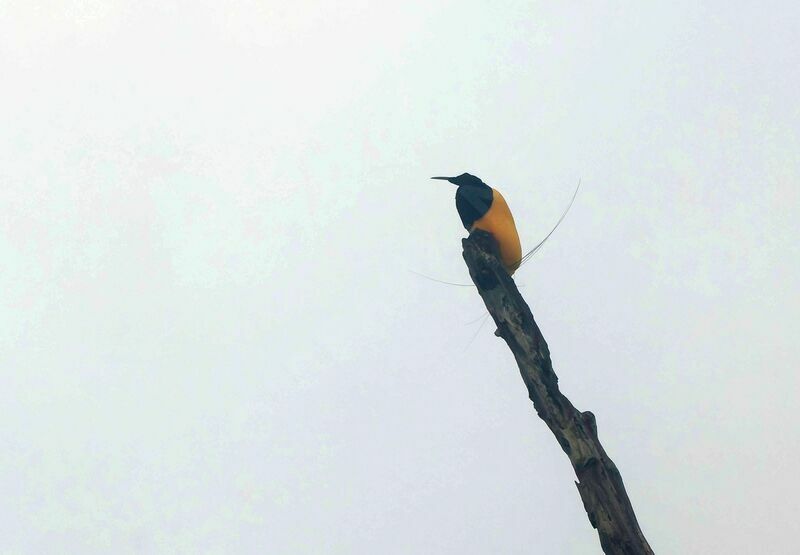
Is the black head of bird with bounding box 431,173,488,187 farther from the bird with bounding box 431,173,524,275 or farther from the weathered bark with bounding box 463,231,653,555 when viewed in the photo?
the weathered bark with bounding box 463,231,653,555

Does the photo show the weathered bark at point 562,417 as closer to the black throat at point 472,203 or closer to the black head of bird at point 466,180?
the black throat at point 472,203

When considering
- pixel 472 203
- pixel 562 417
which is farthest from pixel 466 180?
pixel 562 417

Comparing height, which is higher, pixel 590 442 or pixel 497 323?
pixel 497 323

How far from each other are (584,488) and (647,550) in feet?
2.01

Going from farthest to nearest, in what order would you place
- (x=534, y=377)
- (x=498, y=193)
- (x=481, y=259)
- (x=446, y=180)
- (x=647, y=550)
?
1. (x=446, y=180)
2. (x=498, y=193)
3. (x=481, y=259)
4. (x=534, y=377)
5. (x=647, y=550)

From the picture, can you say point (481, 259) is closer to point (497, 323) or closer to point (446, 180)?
point (497, 323)

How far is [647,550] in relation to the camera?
605 cm

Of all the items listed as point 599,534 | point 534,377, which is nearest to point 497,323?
point 534,377

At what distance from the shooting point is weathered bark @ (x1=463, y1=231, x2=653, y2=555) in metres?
6.17

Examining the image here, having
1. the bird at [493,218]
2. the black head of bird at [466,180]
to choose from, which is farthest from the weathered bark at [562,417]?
the black head of bird at [466,180]

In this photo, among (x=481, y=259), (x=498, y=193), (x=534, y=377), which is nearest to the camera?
(x=534, y=377)

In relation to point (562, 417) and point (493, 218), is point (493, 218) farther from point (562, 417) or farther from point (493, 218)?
point (562, 417)

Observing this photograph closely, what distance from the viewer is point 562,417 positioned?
652 centimetres

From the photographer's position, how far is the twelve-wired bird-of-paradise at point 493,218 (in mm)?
7695
